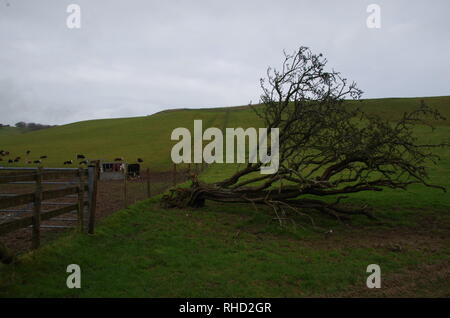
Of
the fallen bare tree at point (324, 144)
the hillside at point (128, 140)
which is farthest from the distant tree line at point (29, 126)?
the fallen bare tree at point (324, 144)

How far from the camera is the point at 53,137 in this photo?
61.8 meters

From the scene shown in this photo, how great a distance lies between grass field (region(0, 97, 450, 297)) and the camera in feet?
16.6

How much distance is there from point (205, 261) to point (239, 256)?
720mm

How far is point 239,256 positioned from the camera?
664 cm

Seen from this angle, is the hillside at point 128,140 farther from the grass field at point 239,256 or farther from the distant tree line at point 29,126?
the distant tree line at point 29,126

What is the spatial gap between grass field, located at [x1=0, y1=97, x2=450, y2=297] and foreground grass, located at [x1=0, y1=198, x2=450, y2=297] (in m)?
0.02

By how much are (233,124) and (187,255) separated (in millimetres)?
50037

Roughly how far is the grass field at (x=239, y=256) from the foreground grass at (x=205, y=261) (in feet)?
0.05

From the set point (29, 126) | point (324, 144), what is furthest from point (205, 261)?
point (29, 126)

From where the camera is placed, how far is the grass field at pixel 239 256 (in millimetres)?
5062

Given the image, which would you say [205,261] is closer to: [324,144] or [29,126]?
[324,144]

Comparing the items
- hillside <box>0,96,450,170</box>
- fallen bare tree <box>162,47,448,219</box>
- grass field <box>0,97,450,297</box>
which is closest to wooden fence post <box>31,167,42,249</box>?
grass field <box>0,97,450,297</box>

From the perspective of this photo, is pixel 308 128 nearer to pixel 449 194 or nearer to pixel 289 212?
pixel 289 212
